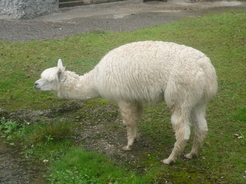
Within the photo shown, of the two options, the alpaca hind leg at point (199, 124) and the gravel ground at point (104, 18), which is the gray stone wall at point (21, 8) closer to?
the gravel ground at point (104, 18)

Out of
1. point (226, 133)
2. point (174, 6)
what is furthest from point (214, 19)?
point (226, 133)

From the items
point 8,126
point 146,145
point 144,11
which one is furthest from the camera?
point 144,11

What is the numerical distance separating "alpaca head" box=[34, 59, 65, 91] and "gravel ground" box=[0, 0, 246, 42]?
15.8ft

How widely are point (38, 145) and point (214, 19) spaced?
322 inches

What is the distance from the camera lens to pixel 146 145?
4.99m

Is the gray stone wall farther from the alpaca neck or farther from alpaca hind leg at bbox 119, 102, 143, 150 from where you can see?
alpaca hind leg at bbox 119, 102, 143, 150

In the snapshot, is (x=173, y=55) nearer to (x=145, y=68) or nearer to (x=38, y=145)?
(x=145, y=68)

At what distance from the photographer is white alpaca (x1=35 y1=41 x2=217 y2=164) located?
13.7 ft

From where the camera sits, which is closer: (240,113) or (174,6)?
(240,113)

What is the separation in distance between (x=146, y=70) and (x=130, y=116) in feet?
2.20

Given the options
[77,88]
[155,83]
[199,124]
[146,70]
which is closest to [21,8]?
[77,88]

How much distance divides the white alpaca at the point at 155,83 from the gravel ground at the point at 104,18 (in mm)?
5250

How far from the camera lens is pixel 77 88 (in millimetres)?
4980

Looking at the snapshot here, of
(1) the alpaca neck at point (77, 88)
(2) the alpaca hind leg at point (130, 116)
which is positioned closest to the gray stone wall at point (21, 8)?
(1) the alpaca neck at point (77, 88)
